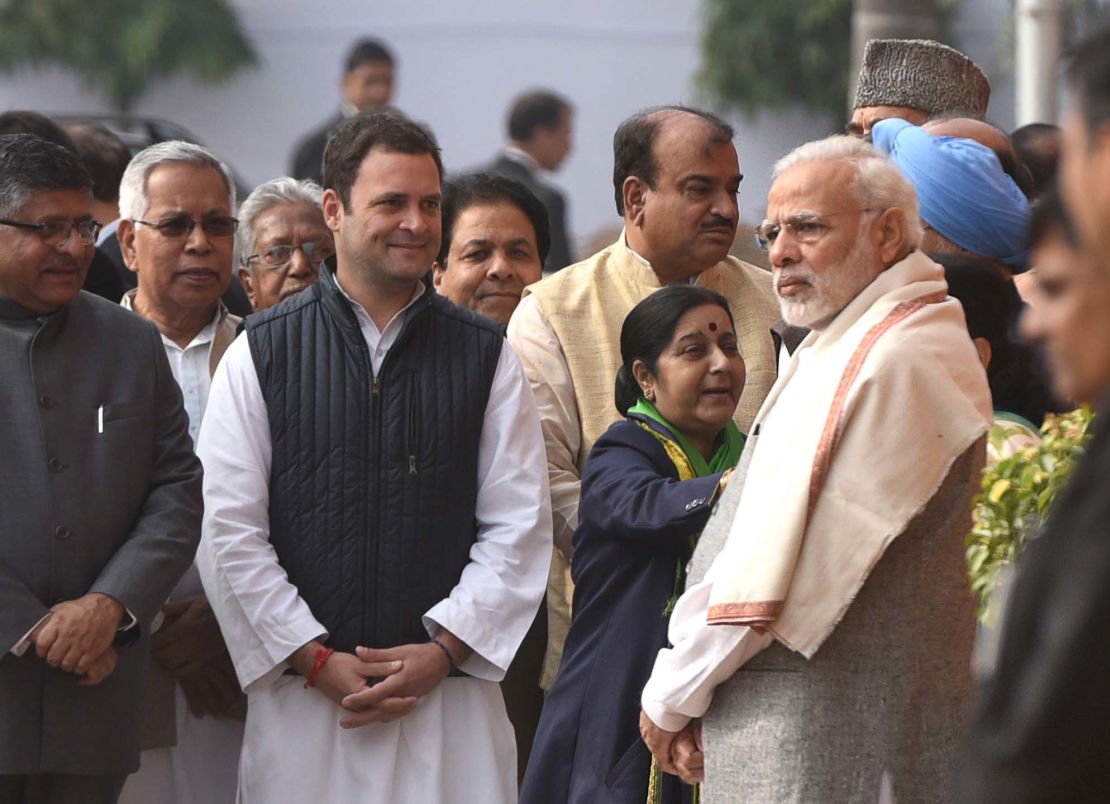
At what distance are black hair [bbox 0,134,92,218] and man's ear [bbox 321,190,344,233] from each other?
2.08 ft

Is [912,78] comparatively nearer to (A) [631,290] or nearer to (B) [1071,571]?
(A) [631,290]

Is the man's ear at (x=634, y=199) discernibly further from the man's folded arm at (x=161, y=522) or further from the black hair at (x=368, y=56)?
the black hair at (x=368, y=56)

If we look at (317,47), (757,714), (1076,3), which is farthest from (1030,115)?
(317,47)

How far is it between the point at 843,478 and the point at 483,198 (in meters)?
2.46

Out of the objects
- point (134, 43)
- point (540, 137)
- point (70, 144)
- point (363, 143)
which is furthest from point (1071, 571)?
point (134, 43)

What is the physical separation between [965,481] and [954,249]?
1.29 meters

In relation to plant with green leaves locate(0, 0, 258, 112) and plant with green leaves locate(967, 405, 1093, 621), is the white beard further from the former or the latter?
plant with green leaves locate(0, 0, 258, 112)

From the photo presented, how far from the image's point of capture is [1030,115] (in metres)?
10.1

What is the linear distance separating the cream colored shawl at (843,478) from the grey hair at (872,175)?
1.01 ft

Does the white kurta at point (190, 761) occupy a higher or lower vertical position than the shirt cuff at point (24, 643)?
lower

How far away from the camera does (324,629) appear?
4.44m

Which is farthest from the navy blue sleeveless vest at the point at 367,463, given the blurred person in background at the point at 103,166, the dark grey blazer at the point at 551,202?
the dark grey blazer at the point at 551,202

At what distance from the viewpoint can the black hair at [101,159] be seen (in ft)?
23.2

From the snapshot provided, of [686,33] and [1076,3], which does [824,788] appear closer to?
[1076,3]
